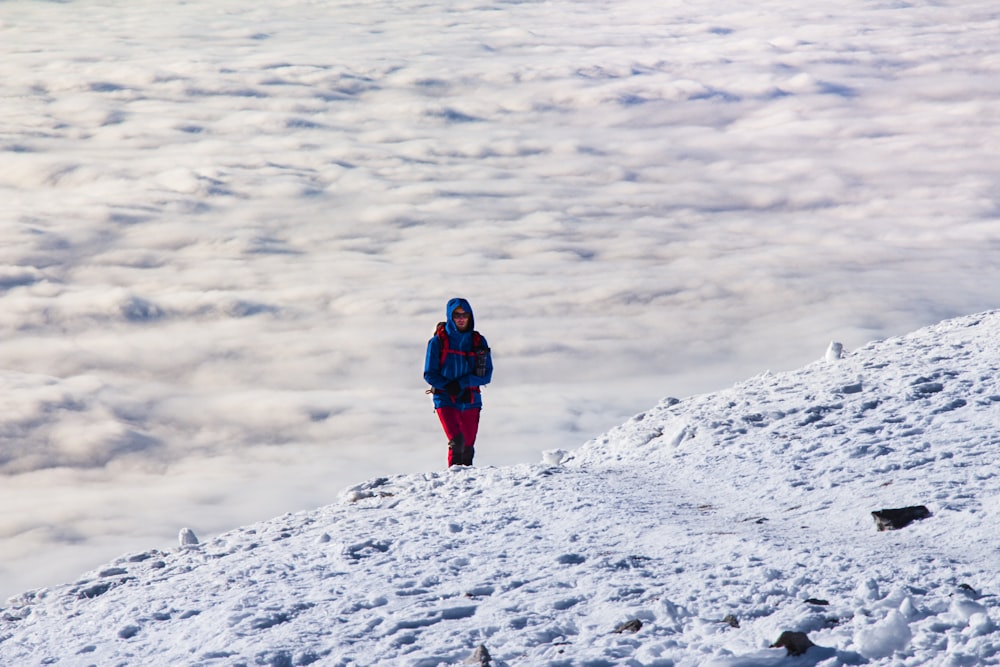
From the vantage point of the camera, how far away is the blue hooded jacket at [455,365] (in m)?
9.16

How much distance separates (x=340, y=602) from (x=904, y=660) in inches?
113

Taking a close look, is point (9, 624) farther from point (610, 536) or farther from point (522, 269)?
point (522, 269)

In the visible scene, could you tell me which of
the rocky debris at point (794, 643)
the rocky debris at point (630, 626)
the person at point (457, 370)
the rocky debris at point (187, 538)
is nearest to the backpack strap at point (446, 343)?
the person at point (457, 370)

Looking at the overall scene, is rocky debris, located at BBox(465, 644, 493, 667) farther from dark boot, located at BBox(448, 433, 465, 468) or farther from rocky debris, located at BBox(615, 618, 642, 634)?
dark boot, located at BBox(448, 433, 465, 468)

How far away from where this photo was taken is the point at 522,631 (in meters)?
4.93

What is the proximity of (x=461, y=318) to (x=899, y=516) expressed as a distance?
4.33 m

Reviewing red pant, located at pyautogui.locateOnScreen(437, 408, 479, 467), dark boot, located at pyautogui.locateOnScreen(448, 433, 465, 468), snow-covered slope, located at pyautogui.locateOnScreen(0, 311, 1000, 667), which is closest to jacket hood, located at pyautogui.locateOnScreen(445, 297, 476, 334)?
red pant, located at pyautogui.locateOnScreen(437, 408, 479, 467)

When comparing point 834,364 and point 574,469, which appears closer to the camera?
point 574,469

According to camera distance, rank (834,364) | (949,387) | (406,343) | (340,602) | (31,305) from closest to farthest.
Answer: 1. (340,602)
2. (949,387)
3. (834,364)
4. (406,343)
5. (31,305)

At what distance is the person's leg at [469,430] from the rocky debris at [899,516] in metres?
4.20

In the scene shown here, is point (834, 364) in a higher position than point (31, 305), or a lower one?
higher

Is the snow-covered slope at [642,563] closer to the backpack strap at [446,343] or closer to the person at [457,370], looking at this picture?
the person at [457,370]

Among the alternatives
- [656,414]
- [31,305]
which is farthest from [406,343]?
[656,414]

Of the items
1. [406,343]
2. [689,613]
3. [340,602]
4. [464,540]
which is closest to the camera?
[689,613]
